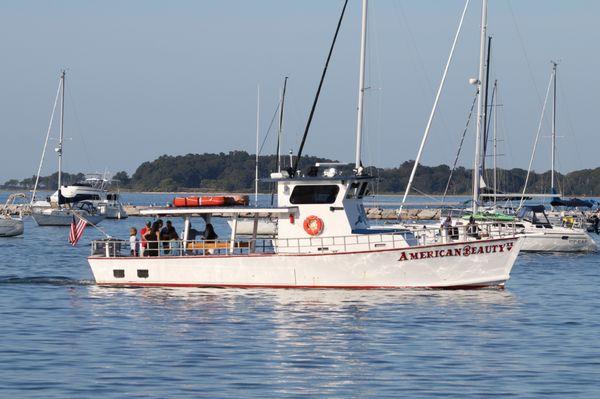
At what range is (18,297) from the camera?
39062 mm

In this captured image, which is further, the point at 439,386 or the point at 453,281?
the point at 453,281

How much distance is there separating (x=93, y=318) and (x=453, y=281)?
11.4m

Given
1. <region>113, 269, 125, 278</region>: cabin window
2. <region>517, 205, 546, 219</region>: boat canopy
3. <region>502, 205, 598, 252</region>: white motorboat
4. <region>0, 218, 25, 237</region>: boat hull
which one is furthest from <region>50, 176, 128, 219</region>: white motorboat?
<region>113, 269, 125, 278</region>: cabin window

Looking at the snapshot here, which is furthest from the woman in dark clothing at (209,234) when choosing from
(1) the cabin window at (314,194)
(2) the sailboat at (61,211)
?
(2) the sailboat at (61,211)

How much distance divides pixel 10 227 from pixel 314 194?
47403 mm

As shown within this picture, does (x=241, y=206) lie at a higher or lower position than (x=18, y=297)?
higher

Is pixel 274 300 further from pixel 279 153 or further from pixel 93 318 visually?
pixel 279 153

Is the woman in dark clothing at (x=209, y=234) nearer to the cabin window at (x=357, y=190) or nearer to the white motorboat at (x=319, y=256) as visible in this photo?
the white motorboat at (x=319, y=256)

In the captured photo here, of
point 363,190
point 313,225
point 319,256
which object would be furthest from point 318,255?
point 363,190

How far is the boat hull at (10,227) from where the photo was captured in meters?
82.1

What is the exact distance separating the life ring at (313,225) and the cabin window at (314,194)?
1.96 feet

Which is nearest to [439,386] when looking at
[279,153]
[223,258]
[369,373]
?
[369,373]

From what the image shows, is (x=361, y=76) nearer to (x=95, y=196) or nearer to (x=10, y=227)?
(x=10, y=227)

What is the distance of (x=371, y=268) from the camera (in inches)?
1471
